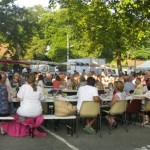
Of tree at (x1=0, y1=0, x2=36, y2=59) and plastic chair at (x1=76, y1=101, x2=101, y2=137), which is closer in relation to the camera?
plastic chair at (x1=76, y1=101, x2=101, y2=137)

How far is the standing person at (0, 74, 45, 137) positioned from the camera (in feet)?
29.9

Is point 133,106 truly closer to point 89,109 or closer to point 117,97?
point 117,97

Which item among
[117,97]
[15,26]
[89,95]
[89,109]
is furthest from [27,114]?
[15,26]

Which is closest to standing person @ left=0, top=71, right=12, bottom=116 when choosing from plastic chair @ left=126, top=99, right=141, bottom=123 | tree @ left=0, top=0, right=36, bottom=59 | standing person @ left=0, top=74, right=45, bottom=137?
standing person @ left=0, top=74, right=45, bottom=137

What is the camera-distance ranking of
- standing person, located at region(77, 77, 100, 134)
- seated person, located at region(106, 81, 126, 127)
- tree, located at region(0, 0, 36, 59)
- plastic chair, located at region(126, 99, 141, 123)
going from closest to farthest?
standing person, located at region(77, 77, 100, 134)
seated person, located at region(106, 81, 126, 127)
plastic chair, located at region(126, 99, 141, 123)
tree, located at region(0, 0, 36, 59)

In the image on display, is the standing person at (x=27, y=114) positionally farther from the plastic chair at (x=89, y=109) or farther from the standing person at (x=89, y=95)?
the standing person at (x=89, y=95)

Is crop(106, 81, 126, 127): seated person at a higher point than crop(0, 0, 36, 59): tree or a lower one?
lower

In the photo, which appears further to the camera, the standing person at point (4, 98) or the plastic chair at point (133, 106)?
the plastic chair at point (133, 106)

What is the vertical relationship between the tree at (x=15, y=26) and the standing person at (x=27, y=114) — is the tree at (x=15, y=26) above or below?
above

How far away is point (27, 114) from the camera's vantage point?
29.8 feet

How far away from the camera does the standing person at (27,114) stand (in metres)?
9.12

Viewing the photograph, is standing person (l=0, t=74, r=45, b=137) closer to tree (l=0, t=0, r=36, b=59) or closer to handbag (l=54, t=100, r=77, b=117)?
handbag (l=54, t=100, r=77, b=117)

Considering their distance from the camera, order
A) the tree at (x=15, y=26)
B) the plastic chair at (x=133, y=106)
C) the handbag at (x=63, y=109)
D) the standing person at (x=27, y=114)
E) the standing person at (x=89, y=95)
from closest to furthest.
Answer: the standing person at (x=27, y=114) < the handbag at (x=63, y=109) < the standing person at (x=89, y=95) < the plastic chair at (x=133, y=106) < the tree at (x=15, y=26)

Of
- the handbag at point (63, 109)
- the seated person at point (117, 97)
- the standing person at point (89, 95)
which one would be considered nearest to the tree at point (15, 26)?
the seated person at point (117, 97)
